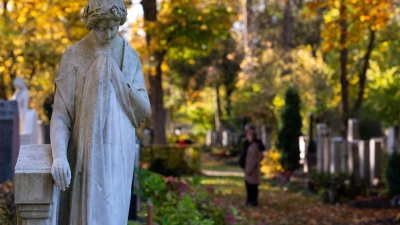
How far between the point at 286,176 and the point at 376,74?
12881mm

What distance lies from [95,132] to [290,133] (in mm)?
20555

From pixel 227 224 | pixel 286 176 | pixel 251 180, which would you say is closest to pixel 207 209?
pixel 227 224

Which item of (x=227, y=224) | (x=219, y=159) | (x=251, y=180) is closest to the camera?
(x=227, y=224)

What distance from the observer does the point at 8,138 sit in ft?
38.9

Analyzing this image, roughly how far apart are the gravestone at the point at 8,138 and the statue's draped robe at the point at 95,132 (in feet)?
23.6

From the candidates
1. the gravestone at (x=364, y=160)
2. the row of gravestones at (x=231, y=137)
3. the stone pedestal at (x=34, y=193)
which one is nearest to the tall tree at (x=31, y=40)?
the gravestone at (x=364, y=160)

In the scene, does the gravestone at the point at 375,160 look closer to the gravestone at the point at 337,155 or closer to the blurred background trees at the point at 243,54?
the gravestone at the point at 337,155

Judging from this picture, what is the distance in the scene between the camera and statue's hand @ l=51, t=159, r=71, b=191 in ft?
14.4

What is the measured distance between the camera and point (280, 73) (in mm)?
33000

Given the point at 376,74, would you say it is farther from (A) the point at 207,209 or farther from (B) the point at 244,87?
(A) the point at 207,209

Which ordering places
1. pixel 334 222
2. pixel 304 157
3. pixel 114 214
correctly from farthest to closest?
pixel 304 157, pixel 334 222, pixel 114 214

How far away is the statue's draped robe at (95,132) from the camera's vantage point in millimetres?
4594

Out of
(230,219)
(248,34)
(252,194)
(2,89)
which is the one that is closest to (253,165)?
(252,194)

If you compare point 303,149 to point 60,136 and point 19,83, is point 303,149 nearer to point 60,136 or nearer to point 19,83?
point 19,83
